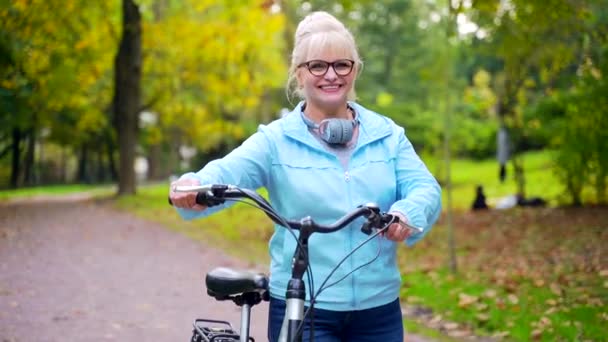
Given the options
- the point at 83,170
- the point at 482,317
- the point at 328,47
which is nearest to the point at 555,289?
the point at 482,317

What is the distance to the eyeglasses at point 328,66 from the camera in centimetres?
303

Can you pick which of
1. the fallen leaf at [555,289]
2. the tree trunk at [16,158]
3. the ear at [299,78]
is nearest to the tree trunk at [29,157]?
the tree trunk at [16,158]

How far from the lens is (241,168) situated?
116 inches

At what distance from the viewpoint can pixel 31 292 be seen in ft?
32.1

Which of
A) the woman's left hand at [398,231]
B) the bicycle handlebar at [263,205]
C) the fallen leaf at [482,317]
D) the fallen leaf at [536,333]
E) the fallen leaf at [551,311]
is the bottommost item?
the fallen leaf at [536,333]

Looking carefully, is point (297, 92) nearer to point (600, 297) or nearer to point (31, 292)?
point (600, 297)

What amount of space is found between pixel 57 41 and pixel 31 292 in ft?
53.1

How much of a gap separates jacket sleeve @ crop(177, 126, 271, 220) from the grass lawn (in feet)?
15.3

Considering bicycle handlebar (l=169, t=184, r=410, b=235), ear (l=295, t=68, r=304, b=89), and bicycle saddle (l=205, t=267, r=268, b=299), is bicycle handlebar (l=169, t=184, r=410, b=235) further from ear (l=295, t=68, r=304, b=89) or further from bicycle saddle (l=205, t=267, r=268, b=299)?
ear (l=295, t=68, r=304, b=89)

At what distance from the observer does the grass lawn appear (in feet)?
25.1

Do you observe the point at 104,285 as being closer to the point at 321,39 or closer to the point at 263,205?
the point at 321,39

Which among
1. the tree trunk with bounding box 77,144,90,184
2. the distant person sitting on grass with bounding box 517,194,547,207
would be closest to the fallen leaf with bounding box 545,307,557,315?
the distant person sitting on grass with bounding box 517,194,547,207

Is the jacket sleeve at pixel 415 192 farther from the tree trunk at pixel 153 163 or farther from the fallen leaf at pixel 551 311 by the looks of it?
the tree trunk at pixel 153 163

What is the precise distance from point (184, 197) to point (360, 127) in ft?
2.56
